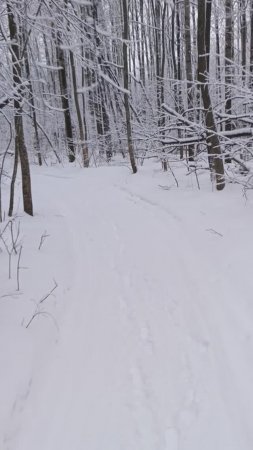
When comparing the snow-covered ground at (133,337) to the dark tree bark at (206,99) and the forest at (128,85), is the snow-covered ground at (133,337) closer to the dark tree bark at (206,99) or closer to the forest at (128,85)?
the dark tree bark at (206,99)

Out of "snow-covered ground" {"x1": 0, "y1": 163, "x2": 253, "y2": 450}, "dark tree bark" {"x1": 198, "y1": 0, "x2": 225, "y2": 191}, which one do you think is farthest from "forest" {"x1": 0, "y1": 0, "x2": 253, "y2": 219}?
"snow-covered ground" {"x1": 0, "y1": 163, "x2": 253, "y2": 450}

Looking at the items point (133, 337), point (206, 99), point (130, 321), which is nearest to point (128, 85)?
point (206, 99)

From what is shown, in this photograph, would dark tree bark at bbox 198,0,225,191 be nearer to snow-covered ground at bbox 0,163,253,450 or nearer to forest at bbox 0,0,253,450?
forest at bbox 0,0,253,450

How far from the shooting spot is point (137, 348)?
3322 mm

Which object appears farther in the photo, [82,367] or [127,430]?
[82,367]

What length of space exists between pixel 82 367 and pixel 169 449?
3.45 ft

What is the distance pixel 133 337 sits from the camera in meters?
3.50

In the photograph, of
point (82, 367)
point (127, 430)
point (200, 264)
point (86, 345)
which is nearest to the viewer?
point (127, 430)


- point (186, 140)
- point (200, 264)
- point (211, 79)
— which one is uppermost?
point (211, 79)

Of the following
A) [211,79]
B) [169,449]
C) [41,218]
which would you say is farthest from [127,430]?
[211,79]

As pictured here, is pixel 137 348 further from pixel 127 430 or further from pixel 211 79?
pixel 211 79

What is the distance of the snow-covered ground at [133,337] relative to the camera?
248cm

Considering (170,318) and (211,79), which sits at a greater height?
(211,79)

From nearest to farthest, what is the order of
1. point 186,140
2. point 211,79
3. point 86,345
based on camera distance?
point 86,345 → point 211,79 → point 186,140
